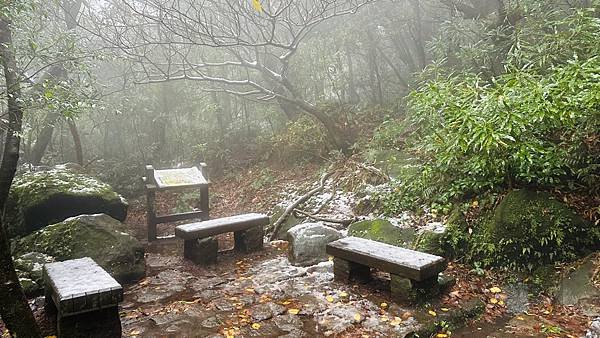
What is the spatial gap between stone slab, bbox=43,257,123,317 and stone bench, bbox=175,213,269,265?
229 cm

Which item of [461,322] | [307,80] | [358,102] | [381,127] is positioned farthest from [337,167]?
[461,322]

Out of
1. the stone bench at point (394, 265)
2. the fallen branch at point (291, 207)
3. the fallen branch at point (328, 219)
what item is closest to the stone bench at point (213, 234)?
the fallen branch at point (291, 207)

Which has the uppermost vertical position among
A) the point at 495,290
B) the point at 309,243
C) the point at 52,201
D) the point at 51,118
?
the point at 51,118

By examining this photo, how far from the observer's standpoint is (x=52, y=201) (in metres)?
7.62

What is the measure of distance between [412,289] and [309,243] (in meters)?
2.20

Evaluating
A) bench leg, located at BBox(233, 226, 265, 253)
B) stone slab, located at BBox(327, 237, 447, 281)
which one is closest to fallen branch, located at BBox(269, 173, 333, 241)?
bench leg, located at BBox(233, 226, 265, 253)

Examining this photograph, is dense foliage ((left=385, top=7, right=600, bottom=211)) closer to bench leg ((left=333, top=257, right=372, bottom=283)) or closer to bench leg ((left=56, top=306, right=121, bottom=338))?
bench leg ((left=333, top=257, right=372, bottom=283))

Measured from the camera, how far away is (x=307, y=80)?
14.0m

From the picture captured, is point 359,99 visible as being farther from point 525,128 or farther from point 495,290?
point 495,290

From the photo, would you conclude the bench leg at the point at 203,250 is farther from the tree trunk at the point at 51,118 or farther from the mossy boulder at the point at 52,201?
the tree trunk at the point at 51,118

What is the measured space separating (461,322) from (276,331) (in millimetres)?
1887

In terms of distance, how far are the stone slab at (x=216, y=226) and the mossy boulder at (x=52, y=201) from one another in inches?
107

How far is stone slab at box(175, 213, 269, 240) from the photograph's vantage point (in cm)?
634

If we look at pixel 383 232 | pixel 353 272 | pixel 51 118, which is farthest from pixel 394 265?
pixel 51 118
